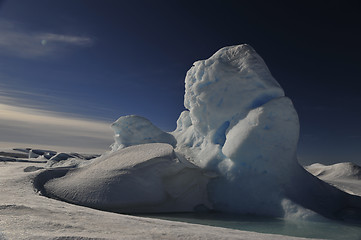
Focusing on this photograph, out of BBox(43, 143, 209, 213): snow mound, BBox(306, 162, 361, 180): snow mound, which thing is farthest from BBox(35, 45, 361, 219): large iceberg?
BBox(306, 162, 361, 180): snow mound

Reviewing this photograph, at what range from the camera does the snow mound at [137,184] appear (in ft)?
25.7

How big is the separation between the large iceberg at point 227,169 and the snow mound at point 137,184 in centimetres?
3

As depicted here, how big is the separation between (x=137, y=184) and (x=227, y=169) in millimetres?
3390

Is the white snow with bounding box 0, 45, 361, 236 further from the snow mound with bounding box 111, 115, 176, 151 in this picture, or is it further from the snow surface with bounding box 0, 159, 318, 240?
the snow mound with bounding box 111, 115, 176, 151

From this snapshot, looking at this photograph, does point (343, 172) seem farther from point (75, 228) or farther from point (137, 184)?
point (75, 228)

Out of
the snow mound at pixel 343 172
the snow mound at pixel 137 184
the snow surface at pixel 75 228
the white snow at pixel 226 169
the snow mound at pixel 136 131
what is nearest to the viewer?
the snow surface at pixel 75 228

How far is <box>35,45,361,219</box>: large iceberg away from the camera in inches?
321

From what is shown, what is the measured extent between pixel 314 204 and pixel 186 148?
609 centimetres

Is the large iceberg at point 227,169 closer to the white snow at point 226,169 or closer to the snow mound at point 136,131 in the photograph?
the white snow at point 226,169

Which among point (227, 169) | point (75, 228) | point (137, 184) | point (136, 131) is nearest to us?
point (75, 228)

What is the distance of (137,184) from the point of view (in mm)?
8328

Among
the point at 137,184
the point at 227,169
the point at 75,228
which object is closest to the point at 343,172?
the point at 227,169

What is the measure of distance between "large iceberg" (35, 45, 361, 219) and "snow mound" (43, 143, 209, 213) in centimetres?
3

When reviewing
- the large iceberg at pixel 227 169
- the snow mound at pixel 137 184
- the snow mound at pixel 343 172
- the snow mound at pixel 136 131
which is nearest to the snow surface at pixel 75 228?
the snow mound at pixel 137 184
